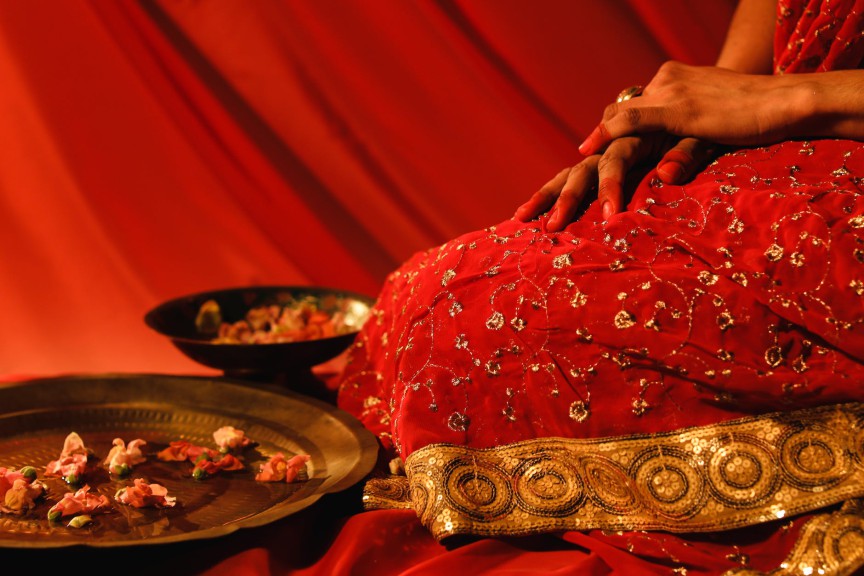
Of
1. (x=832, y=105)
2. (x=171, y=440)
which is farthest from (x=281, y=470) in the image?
(x=832, y=105)

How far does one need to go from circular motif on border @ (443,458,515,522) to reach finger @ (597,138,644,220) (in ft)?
1.09

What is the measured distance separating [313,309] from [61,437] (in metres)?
0.63

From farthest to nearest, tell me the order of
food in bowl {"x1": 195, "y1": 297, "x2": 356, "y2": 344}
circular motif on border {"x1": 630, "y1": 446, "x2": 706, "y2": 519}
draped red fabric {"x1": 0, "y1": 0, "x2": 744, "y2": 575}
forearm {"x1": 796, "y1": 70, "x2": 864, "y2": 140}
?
draped red fabric {"x1": 0, "y1": 0, "x2": 744, "y2": 575} < food in bowl {"x1": 195, "y1": 297, "x2": 356, "y2": 344} < forearm {"x1": 796, "y1": 70, "x2": 864, "y2": 140} < circular motif on border {"x1": 630, "y1": 446, "x2": 706, "y2": 519}

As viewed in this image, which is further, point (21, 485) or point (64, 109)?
point (64, 109)

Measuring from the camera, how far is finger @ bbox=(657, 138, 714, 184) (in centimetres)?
109

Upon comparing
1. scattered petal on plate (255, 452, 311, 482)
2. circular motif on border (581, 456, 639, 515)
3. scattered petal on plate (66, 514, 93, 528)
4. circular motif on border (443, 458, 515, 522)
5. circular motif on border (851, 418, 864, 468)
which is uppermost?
scattered petal on plate (66, 514, 93, 528)

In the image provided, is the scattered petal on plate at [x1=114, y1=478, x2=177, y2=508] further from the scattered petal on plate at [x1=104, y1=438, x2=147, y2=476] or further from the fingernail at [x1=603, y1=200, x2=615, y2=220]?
the fingernail at [x1=603, y1=200, x2=615, y2=220]

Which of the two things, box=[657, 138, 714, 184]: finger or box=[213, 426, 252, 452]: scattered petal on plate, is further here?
box=[213, 426, 252, 452]: scattered petal on plate

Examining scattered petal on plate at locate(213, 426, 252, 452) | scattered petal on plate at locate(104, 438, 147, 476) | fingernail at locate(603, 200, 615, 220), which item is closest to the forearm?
fingernail at locate(603, 200, 615, 220)

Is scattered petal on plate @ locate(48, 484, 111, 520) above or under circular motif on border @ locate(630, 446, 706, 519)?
above

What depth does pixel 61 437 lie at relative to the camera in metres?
1.24

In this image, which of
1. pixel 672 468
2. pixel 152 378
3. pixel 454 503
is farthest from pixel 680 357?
pixel 152 378

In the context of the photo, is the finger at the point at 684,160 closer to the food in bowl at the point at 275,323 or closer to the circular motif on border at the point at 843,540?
the circular motif on border at the point at 843,540

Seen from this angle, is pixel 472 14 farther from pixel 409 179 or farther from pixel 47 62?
pixel 47 62
